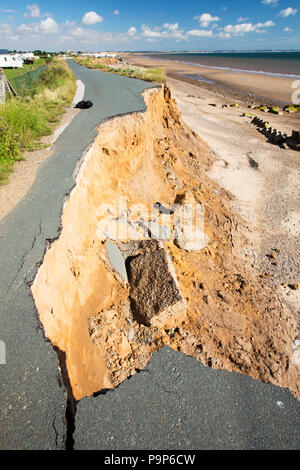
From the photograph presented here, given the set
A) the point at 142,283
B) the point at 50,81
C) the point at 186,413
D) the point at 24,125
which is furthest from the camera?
the point at 50,81

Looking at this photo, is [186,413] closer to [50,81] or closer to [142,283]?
[142,283]

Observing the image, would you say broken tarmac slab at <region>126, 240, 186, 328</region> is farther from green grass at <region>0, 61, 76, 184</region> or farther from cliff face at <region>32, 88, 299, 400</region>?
green grass at <region>0, 61, 76, 184</region>

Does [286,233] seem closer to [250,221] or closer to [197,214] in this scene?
[250,221]

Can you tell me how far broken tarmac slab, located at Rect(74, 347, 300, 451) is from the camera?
300cm

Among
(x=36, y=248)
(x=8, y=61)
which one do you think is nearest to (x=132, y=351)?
(x=36, y=248)

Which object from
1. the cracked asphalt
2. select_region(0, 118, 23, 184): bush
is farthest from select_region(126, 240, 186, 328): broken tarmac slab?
select_region(0, 118, 23, 184): bush

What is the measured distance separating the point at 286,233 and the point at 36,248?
35.0ft

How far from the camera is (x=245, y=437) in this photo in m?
3.51

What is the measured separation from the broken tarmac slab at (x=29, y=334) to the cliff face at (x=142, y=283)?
0.86ft

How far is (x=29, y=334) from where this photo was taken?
3279mm

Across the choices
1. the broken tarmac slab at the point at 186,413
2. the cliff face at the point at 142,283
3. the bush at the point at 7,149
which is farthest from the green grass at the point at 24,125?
the broken tarmac slab at the point at 186,413

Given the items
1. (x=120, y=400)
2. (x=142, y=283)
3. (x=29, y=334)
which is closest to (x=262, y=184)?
(x=142, y=283)

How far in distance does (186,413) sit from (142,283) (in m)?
3.01

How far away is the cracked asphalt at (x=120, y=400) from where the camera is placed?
2714mm
